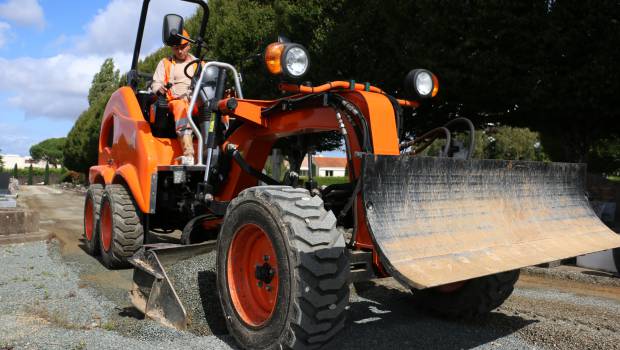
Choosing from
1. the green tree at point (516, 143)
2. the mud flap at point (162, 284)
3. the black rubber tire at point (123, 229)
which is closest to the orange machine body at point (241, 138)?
the black rubber tire at point (123, 229)

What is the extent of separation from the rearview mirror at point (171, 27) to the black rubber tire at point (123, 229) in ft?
6.30

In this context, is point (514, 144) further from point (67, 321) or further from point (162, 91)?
point (67, 321)

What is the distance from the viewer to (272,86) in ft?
55.9

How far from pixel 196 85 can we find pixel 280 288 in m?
2.98

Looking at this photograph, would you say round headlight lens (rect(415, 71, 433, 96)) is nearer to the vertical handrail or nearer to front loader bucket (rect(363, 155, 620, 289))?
front loader bucket (rect(363, 155, 620, 289))

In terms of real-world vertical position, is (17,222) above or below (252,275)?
below

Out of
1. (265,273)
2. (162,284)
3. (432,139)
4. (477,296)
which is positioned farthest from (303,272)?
(432,139)

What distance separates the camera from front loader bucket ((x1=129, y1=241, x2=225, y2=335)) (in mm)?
4035

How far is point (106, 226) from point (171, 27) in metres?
2.69

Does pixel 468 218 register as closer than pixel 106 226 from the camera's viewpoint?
Yes

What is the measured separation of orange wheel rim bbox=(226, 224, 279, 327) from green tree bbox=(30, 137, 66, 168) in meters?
118

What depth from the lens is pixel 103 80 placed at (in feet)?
169

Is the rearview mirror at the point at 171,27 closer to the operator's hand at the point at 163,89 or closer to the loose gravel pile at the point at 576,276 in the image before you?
the operator's hand at the point at 163,89

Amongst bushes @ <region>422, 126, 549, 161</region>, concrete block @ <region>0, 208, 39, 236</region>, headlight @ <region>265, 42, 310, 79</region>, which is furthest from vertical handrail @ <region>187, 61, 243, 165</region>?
bushes @ <region>422, 126, 549, 161</region>
